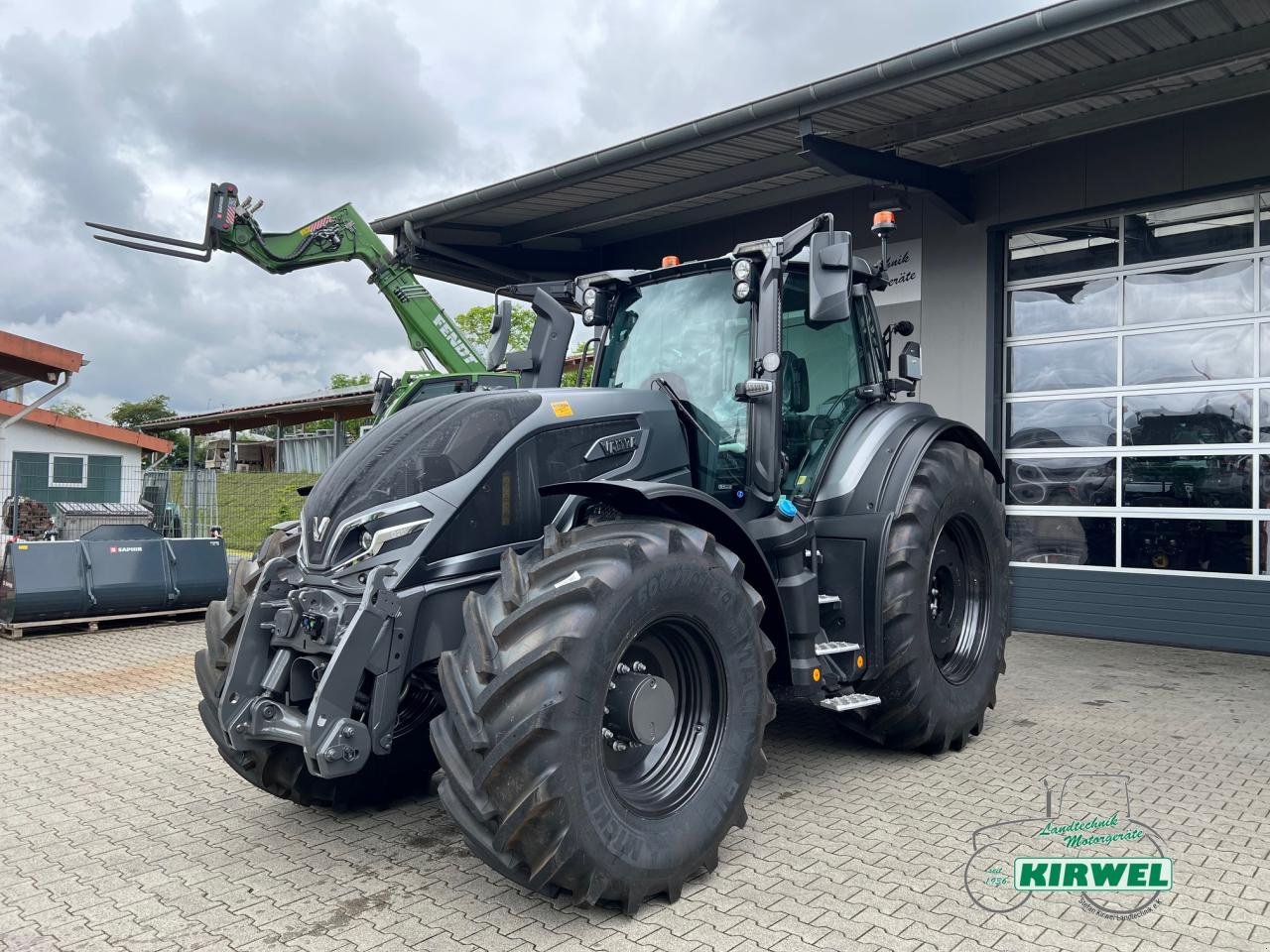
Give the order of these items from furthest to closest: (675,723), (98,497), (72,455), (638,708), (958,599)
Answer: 1. (72,455)
2. (98,497)
3. (958,599)
4. (675,723)
5. (638,708)

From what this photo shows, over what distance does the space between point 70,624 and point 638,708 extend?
8830 mm

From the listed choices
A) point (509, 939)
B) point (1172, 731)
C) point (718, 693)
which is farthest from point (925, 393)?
point (509, 939)

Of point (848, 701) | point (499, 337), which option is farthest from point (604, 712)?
point (499, 337)

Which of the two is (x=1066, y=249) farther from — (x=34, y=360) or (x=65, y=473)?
(x=65, y=473)

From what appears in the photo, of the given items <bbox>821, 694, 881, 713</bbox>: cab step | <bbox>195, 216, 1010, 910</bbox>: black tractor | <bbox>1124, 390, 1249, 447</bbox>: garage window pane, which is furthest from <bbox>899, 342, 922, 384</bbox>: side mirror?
<bbox>1124, 390, 1249, 447</bbox>: garage window pane

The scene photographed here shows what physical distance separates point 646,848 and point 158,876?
1897 mm

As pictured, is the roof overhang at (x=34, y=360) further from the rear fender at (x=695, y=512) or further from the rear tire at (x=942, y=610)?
the rear tire at (x=942, y=610)

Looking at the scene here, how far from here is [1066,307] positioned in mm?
9469

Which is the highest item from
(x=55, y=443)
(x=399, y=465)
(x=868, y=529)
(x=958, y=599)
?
(x=55, y=443)

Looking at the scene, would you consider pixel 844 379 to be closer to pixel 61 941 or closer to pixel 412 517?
pixel 412 517

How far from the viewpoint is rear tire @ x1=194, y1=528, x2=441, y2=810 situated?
3904 mm

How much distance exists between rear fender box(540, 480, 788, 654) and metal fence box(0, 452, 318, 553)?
8.06m

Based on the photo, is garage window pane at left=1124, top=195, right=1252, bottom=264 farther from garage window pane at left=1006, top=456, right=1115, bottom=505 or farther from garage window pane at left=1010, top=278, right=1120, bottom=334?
garage window pane at left=1006, top=456, right=1115, bottom=505

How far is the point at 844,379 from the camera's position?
5.32m
